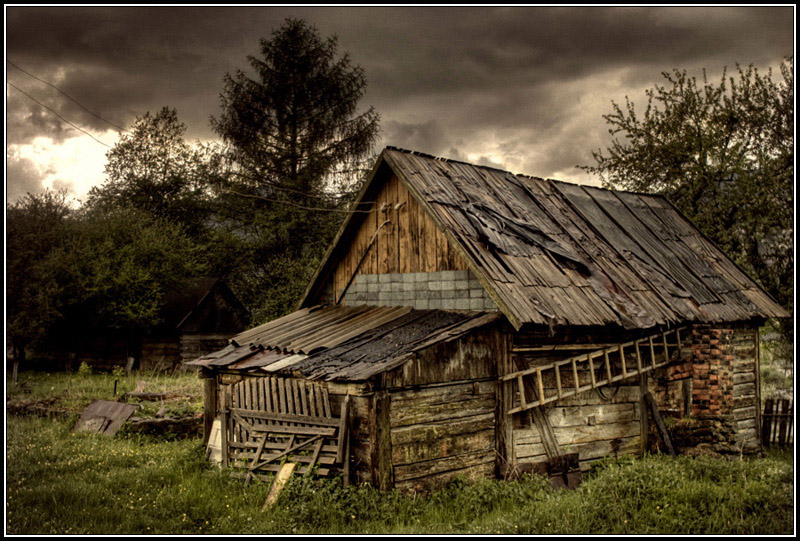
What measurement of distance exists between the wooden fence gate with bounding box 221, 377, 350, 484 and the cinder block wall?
296 centimetres

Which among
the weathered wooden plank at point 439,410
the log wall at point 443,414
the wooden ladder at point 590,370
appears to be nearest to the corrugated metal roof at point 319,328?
the log wall at point 443,414

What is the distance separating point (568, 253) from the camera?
458 inches

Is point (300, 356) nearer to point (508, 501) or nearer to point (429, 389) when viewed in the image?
point (429, 389)

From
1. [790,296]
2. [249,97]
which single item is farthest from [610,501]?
[249,97]

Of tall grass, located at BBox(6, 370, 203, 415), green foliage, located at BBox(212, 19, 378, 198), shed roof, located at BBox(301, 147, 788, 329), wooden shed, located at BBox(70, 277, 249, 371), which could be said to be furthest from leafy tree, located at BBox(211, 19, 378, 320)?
shed roof, located at BBox(301, 147, 788, 329)

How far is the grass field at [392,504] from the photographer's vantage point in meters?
7.77

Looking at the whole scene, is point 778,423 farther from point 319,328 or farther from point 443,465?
point 319,328

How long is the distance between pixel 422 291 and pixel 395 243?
129 cm

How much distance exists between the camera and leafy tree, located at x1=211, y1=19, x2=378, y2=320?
2673cm

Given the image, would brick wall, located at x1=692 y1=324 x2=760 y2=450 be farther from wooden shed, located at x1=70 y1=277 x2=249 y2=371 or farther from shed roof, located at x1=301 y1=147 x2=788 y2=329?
wooden shed, located at x1=70 y1=277 x2=249 y2=371

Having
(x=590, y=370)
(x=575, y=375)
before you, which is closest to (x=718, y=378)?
(x=590, y=370)

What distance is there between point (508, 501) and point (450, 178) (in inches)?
254

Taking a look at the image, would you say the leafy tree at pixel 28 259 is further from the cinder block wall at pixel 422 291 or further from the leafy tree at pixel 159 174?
the leafy tree at pixel 159 174

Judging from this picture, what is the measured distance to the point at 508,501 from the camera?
8992 mm
